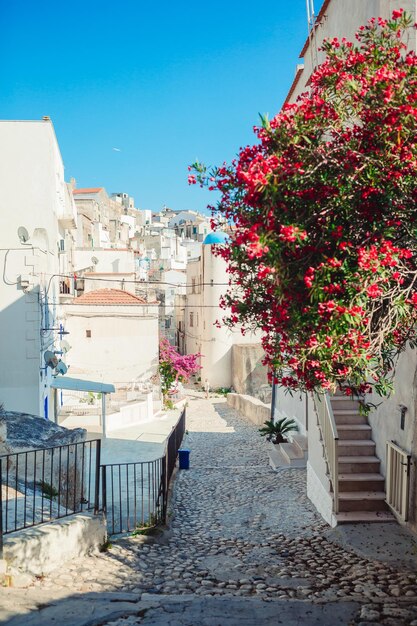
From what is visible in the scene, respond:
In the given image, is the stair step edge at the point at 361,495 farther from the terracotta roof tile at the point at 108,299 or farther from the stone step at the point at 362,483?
the terracotta roof tile at the point at 108,299

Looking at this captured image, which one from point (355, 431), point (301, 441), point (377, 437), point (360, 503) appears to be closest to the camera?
point (360, 503)

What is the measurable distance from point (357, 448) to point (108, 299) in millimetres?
21984

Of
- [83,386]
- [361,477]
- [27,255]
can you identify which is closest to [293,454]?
[361,477]

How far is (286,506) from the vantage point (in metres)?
10.8

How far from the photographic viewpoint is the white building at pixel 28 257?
18.2m

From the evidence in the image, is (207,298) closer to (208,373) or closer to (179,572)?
(208,373)

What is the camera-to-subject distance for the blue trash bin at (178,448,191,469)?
14.5 meters

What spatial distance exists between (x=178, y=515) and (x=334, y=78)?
813cm

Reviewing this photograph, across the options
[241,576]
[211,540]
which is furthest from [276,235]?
[211,540]

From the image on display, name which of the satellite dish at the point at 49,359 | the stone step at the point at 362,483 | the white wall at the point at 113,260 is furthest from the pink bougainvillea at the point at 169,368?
the stone step at the point at 362,483

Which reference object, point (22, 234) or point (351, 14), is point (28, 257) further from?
point (351, 14)

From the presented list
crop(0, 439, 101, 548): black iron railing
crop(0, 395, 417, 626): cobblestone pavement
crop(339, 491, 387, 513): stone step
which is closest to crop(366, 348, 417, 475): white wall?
crop(339, 491, 387, 513): stone step

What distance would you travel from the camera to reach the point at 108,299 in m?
29.7

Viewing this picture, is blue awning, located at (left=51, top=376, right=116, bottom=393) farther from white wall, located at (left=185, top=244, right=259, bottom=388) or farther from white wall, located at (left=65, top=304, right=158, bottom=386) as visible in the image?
white wall, located at (left=185, top=244, right=259, bottom=388)
